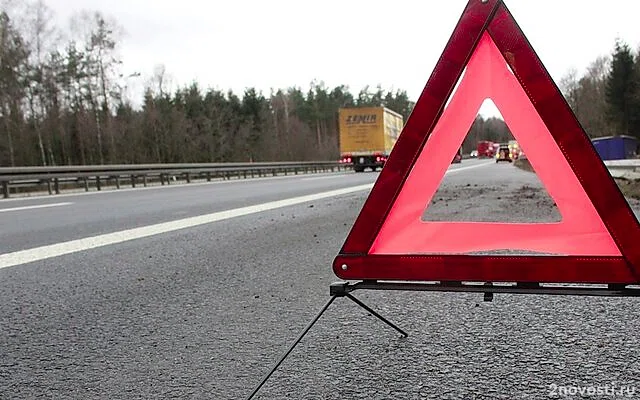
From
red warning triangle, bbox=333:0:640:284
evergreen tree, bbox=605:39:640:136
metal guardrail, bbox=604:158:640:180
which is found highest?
evergreen tree, bbox=605:39:640:136

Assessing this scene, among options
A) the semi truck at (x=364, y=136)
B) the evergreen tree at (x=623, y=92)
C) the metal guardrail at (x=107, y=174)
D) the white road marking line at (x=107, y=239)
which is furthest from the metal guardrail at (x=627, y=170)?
the evergreen tree at (x=623, y=92)

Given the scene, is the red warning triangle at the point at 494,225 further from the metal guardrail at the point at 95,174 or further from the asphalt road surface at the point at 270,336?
the metal guardrail at the point at 95,174

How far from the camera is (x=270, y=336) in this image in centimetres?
236

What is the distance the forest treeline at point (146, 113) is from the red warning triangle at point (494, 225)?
18720 mm

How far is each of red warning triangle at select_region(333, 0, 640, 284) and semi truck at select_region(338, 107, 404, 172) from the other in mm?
32685

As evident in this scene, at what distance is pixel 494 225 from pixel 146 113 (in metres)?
58.3

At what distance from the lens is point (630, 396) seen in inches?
64.8

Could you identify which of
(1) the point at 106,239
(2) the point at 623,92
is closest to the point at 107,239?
(1) the point at 106,239

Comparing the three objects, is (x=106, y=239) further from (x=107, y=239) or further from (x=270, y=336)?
(x=270, y=336)

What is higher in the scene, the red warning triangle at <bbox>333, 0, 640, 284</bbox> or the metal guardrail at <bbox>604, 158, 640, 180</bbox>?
the red warning triangle at <bbox>333, 0, 640, 284</bbox>

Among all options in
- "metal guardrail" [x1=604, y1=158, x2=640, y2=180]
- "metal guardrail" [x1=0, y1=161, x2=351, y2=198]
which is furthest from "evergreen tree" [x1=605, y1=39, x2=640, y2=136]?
"metal guardrail" [x1=604, y1=158, x2=640, y2=180]

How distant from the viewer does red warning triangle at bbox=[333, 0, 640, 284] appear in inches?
63.8

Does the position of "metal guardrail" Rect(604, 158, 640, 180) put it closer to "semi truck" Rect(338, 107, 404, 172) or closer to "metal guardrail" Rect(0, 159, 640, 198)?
"metal guardrail" Rect(0, 159, 640, 198)

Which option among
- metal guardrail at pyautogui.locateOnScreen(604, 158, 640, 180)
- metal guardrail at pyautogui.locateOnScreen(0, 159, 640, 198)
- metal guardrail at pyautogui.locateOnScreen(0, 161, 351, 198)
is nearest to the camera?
metal guardrail at pyautogui.locateOnScreen(604, 158, 640, 180)
